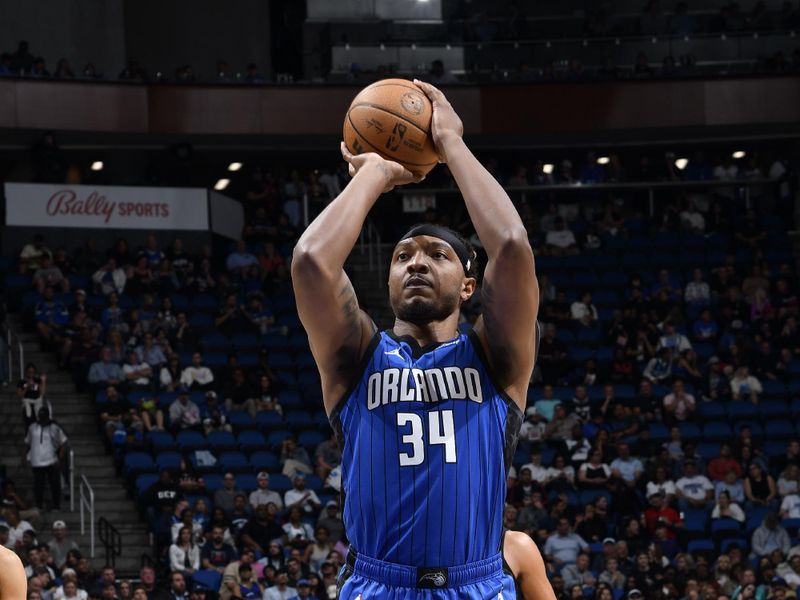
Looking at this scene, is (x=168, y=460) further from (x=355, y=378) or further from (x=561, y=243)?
(x=355, y=378)

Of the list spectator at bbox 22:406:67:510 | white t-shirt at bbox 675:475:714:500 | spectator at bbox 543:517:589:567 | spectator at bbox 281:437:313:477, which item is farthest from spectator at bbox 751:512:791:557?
spectator at bbox 22:406:67:510

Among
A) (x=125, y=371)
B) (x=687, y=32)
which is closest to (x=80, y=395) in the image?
(x=125, y=371)

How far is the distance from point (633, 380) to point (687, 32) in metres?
8.07

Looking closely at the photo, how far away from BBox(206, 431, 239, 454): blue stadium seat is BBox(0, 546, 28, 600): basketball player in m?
12.9

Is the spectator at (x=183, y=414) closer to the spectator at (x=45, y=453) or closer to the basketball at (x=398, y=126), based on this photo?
the spectator at (x=45, y=453)

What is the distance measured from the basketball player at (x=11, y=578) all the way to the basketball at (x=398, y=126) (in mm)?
3313

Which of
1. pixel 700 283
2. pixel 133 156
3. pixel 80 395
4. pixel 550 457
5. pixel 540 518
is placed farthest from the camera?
pixel 133 156

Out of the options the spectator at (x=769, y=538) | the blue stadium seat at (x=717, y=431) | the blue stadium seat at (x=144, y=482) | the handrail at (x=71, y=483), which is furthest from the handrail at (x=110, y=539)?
the blue stadium seat at (x=717, y=431)

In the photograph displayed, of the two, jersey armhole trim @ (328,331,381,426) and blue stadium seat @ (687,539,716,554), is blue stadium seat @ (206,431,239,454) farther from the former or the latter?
jersey armhole trim @ (328,331,381,426)

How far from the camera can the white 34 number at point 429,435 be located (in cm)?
470

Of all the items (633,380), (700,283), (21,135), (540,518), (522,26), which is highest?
(522,26)

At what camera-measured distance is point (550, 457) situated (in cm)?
2044

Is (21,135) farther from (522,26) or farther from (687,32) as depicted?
(687,32)

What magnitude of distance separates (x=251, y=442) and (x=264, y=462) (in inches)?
21.5
